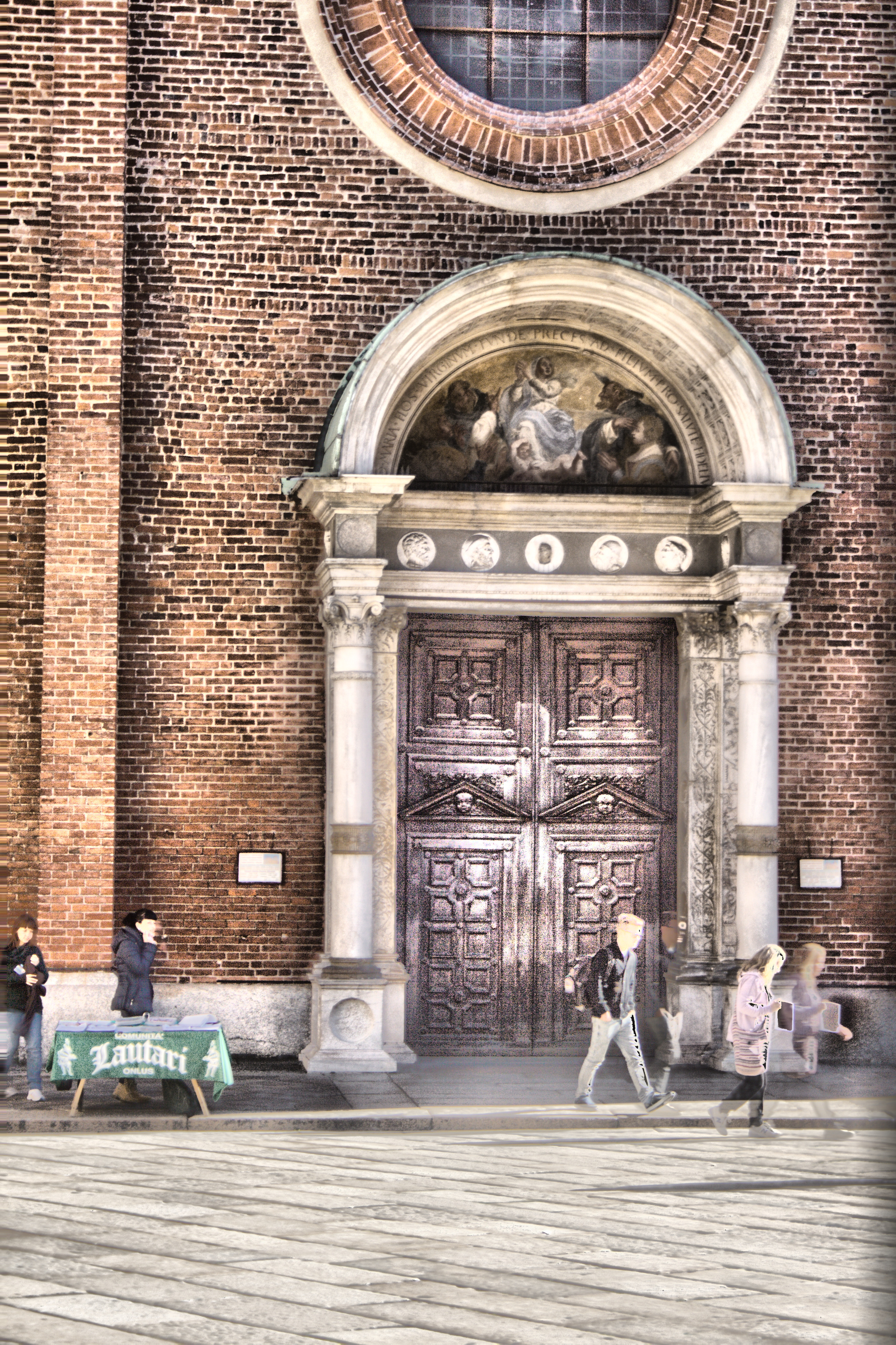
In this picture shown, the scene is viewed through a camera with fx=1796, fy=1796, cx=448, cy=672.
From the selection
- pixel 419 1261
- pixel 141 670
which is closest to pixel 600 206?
pixel 141 670

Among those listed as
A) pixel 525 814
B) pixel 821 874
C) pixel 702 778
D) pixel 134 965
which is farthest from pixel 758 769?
pixel 134 965

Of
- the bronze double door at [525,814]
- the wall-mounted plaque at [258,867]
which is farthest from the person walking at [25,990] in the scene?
the bronze double door at [525,814]

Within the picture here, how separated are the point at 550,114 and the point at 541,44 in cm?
68

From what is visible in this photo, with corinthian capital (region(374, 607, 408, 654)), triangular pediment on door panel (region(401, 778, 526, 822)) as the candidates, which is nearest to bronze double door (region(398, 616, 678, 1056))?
triangular pediment on door panel (region(401, 778, 526, 822))

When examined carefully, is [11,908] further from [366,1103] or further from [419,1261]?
[419,1261]

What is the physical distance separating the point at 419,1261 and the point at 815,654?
808 centimetres

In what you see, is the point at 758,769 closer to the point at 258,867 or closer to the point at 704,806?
the point at 704,806

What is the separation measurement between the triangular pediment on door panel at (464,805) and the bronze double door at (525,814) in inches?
0.5

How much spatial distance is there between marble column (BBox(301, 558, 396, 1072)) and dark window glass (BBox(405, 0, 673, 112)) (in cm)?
441

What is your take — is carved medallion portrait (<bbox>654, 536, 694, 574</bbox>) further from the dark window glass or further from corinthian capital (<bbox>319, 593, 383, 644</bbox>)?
the dark window glass

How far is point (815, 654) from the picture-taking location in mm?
14516

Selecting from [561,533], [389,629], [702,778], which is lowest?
[702,778]

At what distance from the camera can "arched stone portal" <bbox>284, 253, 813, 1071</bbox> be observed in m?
13.5

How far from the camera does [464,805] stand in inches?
576
